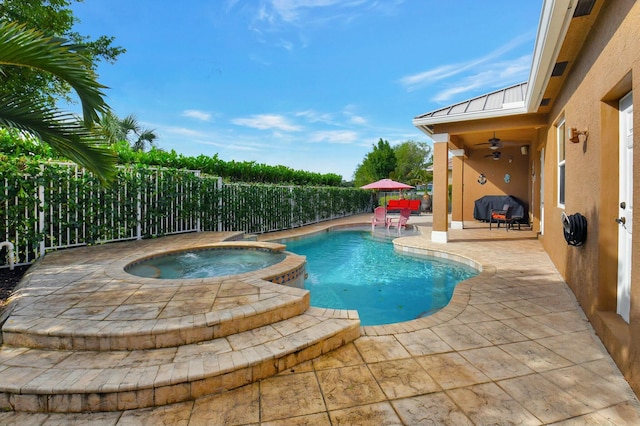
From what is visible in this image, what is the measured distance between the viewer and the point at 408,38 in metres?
12.7

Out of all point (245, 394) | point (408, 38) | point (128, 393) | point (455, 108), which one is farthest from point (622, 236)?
point (408, 38)

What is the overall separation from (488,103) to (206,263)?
26.6 feet

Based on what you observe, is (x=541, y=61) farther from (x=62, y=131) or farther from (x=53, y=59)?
(x=62, y=131)

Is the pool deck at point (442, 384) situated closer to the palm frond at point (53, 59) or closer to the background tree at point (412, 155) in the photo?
the palm frond at point (53, 59)

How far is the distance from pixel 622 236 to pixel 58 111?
602cm

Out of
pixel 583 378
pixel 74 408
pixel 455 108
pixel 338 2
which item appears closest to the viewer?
pixel 74 408

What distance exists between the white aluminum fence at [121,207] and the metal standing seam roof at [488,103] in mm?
6474

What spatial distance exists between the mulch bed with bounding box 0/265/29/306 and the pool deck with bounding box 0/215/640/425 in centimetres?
170

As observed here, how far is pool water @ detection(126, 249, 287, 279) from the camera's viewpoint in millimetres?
5537

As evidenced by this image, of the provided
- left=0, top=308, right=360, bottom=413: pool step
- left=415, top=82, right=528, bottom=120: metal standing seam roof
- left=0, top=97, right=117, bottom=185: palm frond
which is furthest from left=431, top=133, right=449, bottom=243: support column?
left=0, top=97, right=117, bottom=185: palm frond

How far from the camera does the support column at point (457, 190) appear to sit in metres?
12.3

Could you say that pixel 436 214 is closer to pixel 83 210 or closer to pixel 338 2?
pixel 338 2

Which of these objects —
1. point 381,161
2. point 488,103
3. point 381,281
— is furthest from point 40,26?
point 381,161

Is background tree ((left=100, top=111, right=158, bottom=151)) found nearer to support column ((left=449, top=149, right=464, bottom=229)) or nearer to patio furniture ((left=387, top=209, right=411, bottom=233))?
patio furniture ((left=387, top=209, right=411, bottom=233))
